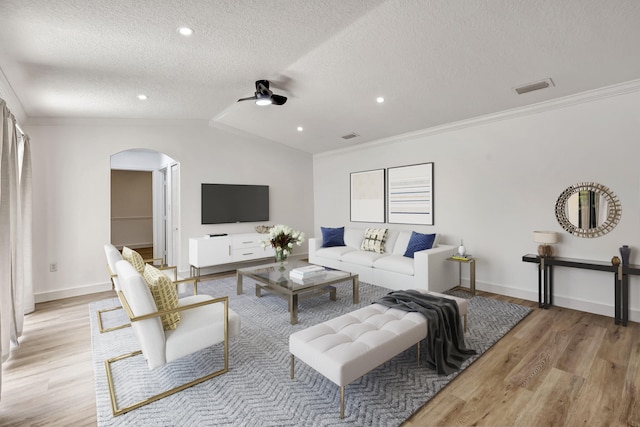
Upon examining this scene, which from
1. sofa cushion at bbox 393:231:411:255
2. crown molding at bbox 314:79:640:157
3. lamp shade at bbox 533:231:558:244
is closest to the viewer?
crown molding at bbox 314:79:640:157

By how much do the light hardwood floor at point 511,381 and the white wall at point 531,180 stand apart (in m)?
0.82

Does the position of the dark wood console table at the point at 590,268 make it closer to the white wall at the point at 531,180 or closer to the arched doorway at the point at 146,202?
the white wall at the point at 531,180

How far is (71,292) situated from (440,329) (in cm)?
512

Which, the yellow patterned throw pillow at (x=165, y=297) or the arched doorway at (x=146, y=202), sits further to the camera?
the arched doorway at (x=146, y=202)

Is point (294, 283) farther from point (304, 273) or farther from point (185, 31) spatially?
point (185, 31)

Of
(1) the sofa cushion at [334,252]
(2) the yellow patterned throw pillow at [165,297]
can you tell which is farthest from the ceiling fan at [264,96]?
(1) the sofa cushion at [334,252]

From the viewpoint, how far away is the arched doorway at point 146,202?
6.05m

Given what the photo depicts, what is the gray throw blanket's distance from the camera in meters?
2.49

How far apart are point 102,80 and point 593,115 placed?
5.53 metres

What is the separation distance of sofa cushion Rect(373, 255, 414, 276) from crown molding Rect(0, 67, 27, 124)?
4.81 meters

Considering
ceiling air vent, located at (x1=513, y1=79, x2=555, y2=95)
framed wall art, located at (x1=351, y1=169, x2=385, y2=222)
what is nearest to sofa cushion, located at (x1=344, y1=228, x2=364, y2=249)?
framed wall art, located at (x1=351, y1=169, x2=385, y2=222)

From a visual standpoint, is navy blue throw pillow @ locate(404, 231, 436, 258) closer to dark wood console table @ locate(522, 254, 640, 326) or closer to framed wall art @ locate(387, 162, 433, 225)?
framed wall art @ locate(387, 162, 433, 225)

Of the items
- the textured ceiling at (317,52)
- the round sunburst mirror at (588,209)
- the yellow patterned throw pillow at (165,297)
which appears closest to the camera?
the yellow patterned throw pillow at (165,297)

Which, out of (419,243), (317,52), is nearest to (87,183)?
(317,52)
